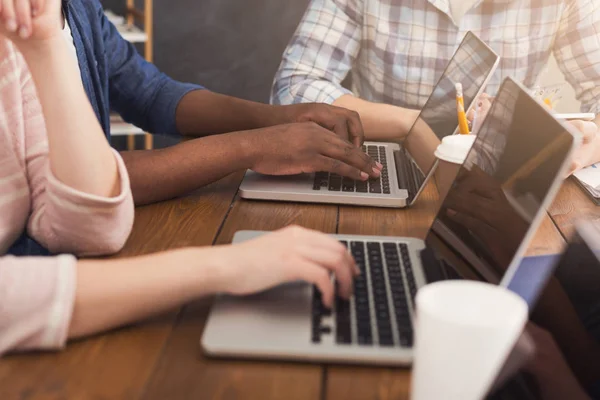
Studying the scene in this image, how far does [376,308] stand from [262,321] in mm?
118

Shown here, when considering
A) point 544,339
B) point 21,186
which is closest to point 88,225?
point 21,186

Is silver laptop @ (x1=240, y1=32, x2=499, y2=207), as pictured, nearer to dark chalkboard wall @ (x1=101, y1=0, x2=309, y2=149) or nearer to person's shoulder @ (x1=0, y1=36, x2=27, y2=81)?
person's shoulder @ (x1=0, y1=36, x2=27, y2=81)

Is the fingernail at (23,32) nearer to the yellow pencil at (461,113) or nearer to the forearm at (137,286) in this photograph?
the forearm at (137,286)

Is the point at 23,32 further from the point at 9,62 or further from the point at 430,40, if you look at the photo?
the point at 430,40

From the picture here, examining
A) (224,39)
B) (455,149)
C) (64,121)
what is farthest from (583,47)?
(224,39)

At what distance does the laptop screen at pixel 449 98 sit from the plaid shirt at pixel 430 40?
0.44 meters

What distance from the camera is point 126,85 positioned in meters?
1.51

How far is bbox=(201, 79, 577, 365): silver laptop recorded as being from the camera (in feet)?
2.13

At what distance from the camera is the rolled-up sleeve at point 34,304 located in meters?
0.64

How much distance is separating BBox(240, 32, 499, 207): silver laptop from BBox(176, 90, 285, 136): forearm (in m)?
0.22

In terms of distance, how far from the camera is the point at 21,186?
87 centimetres

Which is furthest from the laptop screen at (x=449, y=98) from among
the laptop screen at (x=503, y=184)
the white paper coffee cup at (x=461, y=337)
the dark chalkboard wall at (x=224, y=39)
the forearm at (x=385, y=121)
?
the dark chalkboard wall at (x=224, y=39)

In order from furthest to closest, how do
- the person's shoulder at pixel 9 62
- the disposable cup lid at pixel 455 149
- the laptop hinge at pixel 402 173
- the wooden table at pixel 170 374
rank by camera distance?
the laptop hinge at pixel 402 173 < the disposable cup lid at pixel 455 149 < the person's shoulder at pixel 9 62 < the wooden table at pixel 170 374

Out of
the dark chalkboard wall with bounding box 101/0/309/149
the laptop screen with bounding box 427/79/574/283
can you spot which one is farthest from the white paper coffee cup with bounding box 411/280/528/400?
the dark chalkboard wall with bounding box 101/0/309/149
